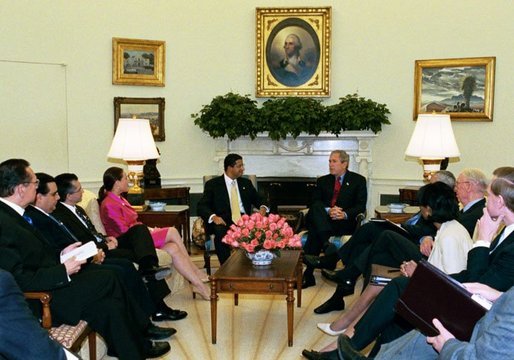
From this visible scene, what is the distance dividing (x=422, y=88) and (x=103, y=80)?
15.3ft

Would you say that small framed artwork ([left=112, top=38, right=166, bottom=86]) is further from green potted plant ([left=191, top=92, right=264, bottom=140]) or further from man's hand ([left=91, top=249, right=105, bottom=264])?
man's hand ([left=91, top=249, right=105, bottom=264])

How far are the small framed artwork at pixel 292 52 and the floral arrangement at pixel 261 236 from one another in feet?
13.5

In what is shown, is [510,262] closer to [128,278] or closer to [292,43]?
[128,278]

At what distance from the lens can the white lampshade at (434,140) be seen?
6.00m

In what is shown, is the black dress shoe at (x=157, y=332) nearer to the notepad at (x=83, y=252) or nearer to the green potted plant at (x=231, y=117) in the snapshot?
the notepad at (x=83, y=252)

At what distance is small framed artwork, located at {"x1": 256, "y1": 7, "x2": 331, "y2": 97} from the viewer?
8.45 meters

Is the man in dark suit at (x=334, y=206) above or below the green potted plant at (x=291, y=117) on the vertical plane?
below

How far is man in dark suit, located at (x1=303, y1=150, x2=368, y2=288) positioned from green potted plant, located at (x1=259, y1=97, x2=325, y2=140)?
1.42 m

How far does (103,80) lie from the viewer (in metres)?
8.28

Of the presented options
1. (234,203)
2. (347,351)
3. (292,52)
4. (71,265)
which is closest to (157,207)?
(234,203)

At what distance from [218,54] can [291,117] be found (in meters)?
1.66

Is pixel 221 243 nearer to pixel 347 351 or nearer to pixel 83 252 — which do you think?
pixel 83 252

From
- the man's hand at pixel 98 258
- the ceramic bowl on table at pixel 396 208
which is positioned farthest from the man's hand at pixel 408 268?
the ceramic bowl on table at pixel 396 208

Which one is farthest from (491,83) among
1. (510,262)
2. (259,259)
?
(510,262)
